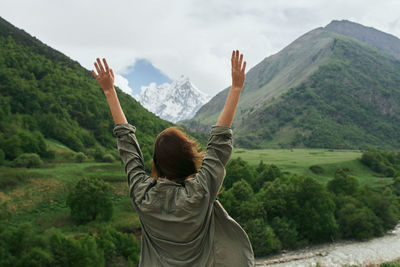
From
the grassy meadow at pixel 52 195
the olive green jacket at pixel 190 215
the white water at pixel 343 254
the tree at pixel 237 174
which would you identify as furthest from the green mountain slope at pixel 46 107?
the olive green jacket at pixel 190 215

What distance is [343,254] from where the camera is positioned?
41.9 metres

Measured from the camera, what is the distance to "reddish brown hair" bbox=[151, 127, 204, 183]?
10.6ft

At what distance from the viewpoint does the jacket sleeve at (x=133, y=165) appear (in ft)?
10.8

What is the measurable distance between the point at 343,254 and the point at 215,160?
154 ft

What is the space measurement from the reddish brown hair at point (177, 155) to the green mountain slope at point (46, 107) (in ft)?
222

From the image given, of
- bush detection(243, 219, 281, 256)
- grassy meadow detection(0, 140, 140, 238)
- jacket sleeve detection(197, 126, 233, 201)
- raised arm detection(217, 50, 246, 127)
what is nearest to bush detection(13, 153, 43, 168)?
grassy meadow detection(0, 140, 140, 238)

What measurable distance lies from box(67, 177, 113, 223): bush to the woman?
1608 inches

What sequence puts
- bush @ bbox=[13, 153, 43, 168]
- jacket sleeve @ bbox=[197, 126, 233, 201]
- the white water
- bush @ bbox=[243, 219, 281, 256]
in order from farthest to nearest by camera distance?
bush @ bbox=[13, 153, 43, 168]
bush @ bbox=[243, 219, 281, 256]
the white water
jacket sleeve @ bbox=[197, 126, 233, 201]

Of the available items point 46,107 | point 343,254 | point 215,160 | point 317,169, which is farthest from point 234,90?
point 46,107

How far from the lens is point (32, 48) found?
14712 centimetres

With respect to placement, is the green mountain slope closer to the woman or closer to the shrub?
the shrub

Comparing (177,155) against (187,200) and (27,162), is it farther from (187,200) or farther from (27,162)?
(27,162)

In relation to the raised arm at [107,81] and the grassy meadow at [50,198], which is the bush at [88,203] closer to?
the grassy meadow at [50,198]

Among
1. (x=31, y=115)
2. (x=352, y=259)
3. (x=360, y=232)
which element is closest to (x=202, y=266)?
→ (x=352, y=259)
